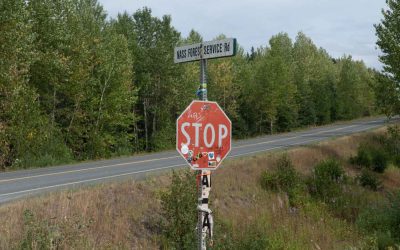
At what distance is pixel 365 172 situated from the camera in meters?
24.3

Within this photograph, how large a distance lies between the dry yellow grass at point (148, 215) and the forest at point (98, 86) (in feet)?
32.5

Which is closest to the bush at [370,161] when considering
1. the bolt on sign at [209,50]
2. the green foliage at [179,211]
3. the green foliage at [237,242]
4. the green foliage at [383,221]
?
the green foliage at [383,221]

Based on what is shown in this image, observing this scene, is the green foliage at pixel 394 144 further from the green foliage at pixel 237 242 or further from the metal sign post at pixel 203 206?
the metal sign post at pixel 203 206

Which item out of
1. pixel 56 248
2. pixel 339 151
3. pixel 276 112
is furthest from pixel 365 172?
pixel 276 112

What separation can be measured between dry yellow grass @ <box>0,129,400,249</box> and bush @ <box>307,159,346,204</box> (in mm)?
1571

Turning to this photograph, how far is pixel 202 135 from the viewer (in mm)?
6164

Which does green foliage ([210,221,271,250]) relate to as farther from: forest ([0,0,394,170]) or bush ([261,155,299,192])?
forest ([0,0,394,170])

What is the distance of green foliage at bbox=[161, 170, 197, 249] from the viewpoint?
422 inches

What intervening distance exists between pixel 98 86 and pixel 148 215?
2149cm

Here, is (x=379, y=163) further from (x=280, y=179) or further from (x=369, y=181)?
(x=280, y=179)

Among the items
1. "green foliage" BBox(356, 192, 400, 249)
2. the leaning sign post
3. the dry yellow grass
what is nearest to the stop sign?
the leaning sign post

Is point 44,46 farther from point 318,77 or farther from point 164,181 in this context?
point 318,77

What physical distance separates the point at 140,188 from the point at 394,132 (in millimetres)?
22703

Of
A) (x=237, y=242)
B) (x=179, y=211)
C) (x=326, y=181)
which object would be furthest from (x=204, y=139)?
(x=326, y=181)
